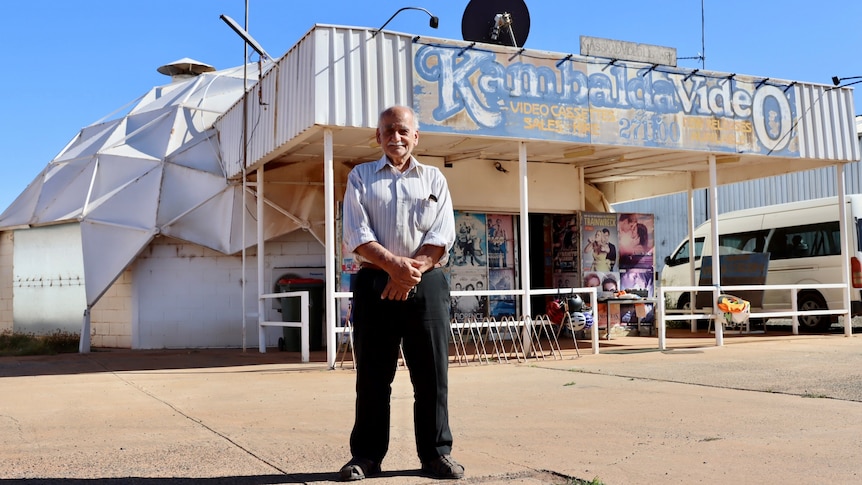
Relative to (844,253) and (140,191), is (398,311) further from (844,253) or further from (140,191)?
(140,191)

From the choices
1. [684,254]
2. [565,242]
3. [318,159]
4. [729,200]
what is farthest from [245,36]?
[729,200]

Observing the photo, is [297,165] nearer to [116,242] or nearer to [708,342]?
[116,242]

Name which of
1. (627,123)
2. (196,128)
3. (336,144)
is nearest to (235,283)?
(196,128)

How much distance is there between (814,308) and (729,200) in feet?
49.0

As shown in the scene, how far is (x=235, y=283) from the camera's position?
15.9m

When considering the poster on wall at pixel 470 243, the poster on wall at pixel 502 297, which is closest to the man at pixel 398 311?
the poster on wall at pixel 470 243

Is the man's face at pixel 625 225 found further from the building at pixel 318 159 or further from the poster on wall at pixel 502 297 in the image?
the poster on wall at pixel 502 297

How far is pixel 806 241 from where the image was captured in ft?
53.7

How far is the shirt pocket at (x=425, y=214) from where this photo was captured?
4.25m

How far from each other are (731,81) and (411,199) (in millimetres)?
10457

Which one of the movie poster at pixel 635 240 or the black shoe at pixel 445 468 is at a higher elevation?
the movie poster at pixel 635 240

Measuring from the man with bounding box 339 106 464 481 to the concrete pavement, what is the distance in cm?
23

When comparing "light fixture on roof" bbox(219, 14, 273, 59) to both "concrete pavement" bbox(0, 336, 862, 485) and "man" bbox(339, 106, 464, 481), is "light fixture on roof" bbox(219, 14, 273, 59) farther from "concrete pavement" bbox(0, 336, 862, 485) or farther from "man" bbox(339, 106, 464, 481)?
"man" bbox(339, 106, 464, 481)

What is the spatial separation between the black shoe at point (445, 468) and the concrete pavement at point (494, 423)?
104 mm
